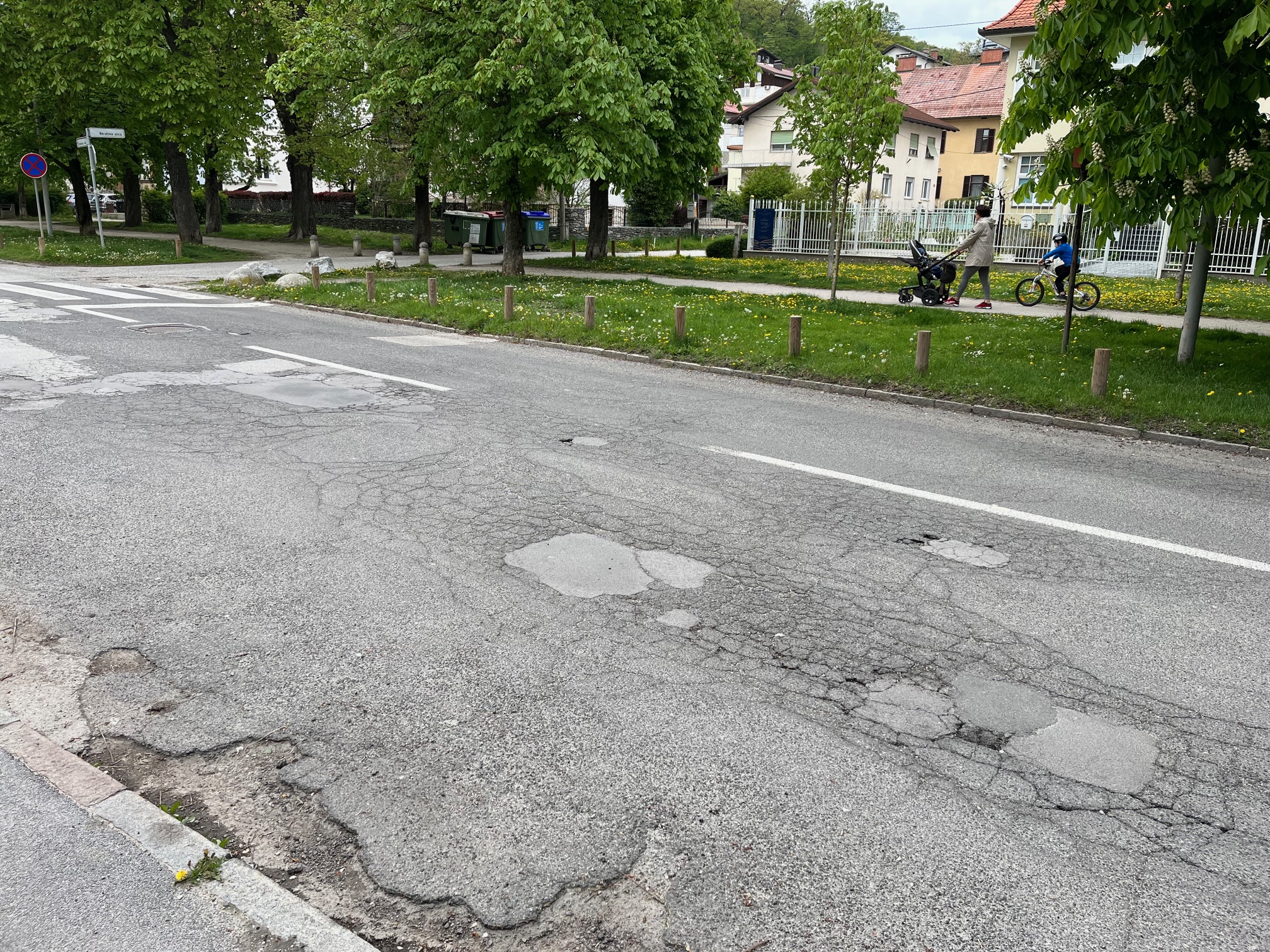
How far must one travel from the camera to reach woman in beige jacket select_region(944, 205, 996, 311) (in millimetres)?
18906

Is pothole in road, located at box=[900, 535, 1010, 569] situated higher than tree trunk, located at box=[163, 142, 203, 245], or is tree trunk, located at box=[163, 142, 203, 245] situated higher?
tree trunk, located at box=[163, 142, 203, 245]

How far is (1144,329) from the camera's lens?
15.5 m

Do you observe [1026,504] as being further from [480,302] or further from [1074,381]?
[480,302]

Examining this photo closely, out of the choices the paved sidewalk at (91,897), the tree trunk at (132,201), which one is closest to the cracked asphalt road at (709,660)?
the paved sidewalk at (91,897)

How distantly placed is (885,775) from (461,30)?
22.2 m

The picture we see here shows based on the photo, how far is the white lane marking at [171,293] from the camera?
21.1 metres

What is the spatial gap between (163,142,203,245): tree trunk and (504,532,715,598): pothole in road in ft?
105

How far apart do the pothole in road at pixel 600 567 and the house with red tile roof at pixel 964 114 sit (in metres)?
57.8

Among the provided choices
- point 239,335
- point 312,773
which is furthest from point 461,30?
point 312,773

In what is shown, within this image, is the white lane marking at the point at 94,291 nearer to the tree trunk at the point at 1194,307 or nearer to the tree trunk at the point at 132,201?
the tree trunk at the point at 1194,307

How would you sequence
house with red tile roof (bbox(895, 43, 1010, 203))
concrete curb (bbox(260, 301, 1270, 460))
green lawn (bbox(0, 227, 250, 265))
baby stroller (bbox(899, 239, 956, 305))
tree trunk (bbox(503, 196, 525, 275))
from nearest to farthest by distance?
1. concrete curb (bbox(260, 301, 1270, 460))
2. baby stroller (bbox(899, 239, 956, 305))
3. tree trunk (bbox(503, 196, 525, 275))
4. green lawn (bbox(0, 227, 250, 265))
5. house with red tile roof (bbox(895, 43, 1010, 203))

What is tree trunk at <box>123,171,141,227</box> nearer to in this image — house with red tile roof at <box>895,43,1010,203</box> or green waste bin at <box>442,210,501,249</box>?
green waste bin at <box>442,210,501,249</box>

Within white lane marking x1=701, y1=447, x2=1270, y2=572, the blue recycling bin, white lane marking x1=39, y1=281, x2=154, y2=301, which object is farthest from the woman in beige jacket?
the blue recycling bin

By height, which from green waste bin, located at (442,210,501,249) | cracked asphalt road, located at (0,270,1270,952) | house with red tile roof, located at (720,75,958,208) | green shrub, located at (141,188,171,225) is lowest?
cracked asphalt road, located at (0,270,1270,952)
